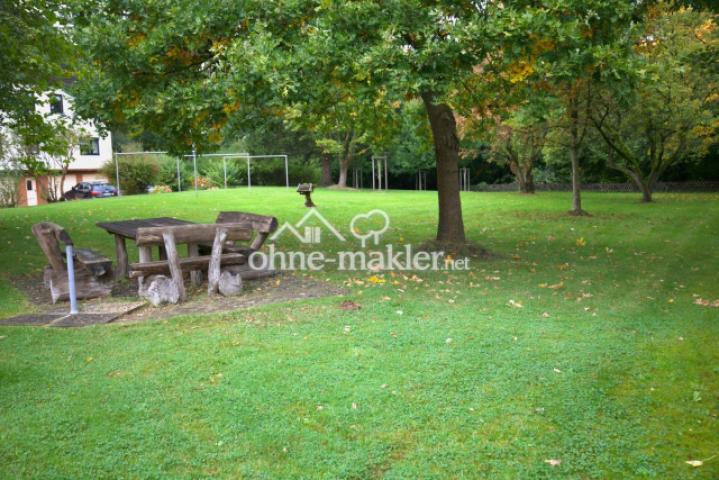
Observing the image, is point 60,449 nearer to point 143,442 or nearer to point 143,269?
point 143,442

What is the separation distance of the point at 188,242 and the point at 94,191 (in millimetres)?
30442

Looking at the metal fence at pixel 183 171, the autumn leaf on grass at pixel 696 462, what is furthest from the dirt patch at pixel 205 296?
the metal fence at pixel 183 171

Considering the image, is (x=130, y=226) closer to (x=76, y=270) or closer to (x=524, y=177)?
(x=76, y=270)

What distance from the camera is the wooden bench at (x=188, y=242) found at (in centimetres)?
731

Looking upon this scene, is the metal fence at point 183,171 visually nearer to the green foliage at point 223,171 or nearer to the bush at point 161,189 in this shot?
the green foliage at point 223,171

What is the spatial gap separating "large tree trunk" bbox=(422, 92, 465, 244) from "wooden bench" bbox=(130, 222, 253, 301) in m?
4.45

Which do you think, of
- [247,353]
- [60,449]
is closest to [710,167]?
[247,353]

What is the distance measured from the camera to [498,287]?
8.22m

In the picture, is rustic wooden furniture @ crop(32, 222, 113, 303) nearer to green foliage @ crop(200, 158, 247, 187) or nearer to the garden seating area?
the garden seating area

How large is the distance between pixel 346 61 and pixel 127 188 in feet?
88.3

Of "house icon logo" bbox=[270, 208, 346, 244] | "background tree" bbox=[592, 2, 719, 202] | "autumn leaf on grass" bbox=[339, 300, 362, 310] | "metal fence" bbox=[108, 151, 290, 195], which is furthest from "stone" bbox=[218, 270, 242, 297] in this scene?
"metal fence" bbox=[108, 151, 290, 195]

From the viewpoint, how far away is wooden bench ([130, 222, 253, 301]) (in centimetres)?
731

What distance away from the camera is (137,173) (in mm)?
31328

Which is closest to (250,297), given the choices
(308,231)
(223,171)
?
(308,231)
